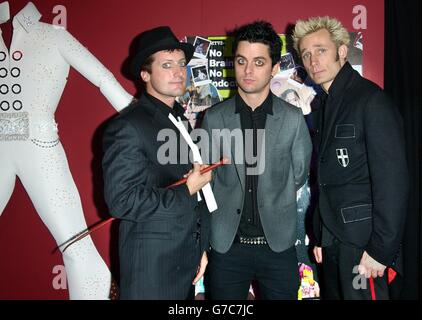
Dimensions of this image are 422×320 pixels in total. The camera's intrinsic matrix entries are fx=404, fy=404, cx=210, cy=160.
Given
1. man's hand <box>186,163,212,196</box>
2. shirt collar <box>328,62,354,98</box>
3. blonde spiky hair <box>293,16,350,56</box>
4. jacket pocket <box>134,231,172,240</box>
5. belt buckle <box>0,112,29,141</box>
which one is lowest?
jacket pocket <box>134,231,172,240</box>

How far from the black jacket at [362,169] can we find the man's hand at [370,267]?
3cm

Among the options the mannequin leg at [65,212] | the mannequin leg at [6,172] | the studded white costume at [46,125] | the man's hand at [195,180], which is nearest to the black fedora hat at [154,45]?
the man's hand at [195,180]

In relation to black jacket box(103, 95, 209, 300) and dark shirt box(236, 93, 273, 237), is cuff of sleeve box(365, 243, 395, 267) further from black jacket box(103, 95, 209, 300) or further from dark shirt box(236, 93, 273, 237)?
black jacket box(103, 95, 209, 300)

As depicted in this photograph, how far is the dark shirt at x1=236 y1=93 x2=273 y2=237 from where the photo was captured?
231 cm

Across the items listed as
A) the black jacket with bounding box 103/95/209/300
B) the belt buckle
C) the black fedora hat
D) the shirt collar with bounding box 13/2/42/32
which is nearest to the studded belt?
the black jacket with bounding box 103/95/209/300

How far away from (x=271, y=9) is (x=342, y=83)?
3.98 ft

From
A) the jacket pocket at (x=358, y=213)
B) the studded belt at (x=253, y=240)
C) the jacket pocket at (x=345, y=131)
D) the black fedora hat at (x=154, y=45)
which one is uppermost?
the black fedora hat at (x=154, y=45)

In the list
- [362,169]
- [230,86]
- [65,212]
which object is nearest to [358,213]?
[362,169]

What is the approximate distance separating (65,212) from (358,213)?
224 centimetres

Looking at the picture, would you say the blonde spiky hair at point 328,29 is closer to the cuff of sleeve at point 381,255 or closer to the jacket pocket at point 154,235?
the cuff of sleeve at point 381,255

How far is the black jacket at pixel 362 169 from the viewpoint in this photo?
1.86 meters

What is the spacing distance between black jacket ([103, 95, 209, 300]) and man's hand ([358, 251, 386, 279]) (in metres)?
0.82

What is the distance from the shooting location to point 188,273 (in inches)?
81.5
